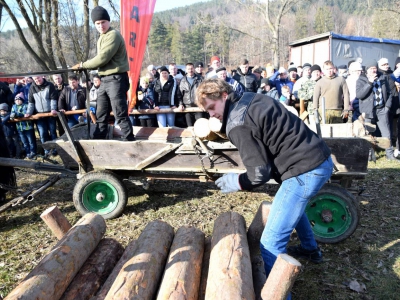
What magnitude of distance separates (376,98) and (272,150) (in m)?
5.36

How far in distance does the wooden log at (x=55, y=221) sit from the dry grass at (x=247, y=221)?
102cm

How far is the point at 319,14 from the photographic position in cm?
6112

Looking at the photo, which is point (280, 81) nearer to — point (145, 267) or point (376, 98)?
point (376, 98)

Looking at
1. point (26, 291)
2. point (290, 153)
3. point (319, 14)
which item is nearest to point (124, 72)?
point (290, 153)

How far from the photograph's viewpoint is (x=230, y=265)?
2.18 m

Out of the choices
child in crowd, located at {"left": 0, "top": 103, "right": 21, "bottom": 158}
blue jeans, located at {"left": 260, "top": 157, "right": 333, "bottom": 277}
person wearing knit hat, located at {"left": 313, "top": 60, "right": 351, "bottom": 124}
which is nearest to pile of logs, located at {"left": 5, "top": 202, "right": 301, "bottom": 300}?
blue jeans, located at {"left": 260, "top": 157, "right": 333, "bottom": 277}

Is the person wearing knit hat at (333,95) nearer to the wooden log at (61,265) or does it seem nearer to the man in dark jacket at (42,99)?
the wooden log at (61,265)

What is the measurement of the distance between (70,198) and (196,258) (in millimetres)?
3652

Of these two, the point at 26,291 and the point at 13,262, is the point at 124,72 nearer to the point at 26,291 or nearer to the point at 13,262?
the point at 13,262

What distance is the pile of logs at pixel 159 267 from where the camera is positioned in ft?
6.50

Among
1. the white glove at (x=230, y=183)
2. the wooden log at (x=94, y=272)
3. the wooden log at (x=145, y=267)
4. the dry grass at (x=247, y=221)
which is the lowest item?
the dry grass at (x=247, y=221)

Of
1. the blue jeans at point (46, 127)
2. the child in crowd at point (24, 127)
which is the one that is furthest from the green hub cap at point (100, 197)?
the child in crowd at point (24, 127)

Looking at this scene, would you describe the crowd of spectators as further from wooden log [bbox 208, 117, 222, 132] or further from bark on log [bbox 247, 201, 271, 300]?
bark on log [bbox 247, 201, 271, 300]

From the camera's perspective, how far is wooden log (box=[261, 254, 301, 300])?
1897mm
